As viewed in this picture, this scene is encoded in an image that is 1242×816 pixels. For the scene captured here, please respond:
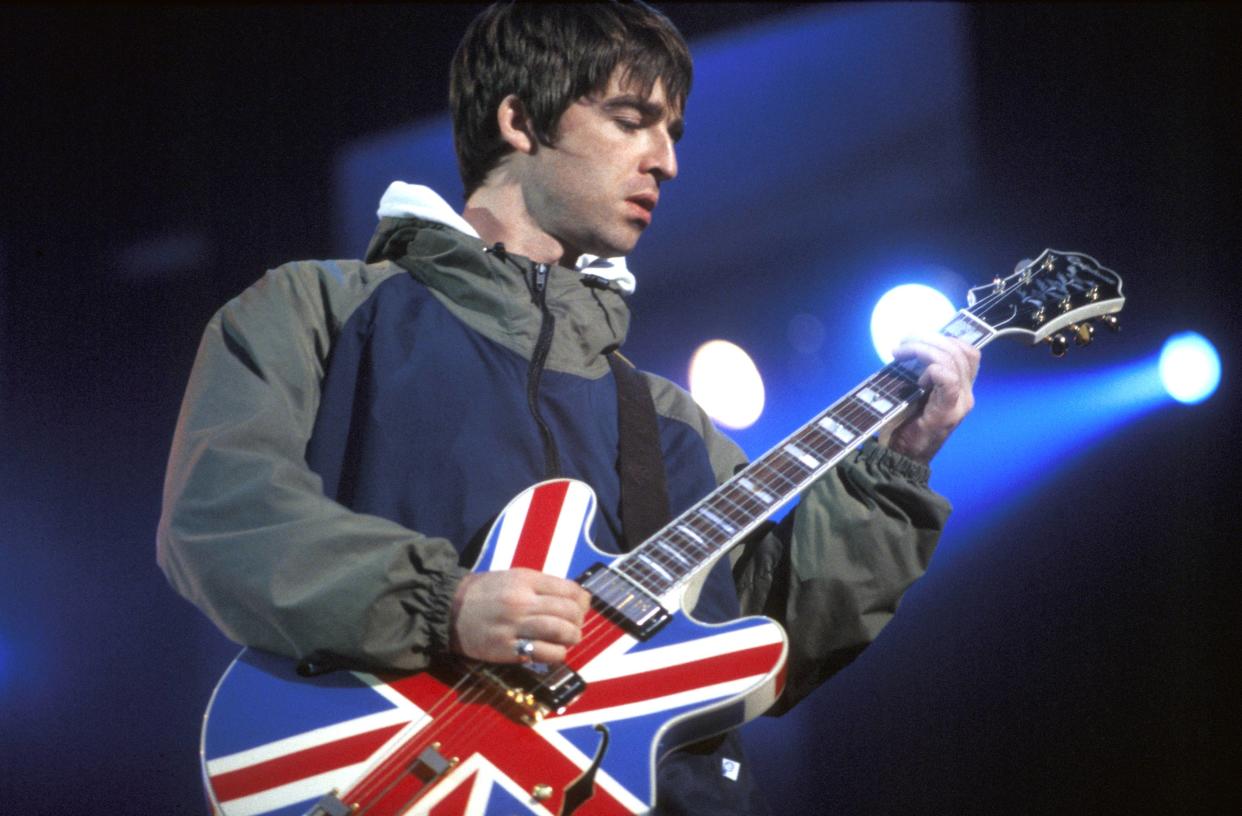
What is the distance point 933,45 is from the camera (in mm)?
4363

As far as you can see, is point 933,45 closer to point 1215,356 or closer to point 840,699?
point 1215,356

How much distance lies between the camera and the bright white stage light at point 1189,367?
4.08m

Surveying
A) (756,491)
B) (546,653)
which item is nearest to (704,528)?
(756,491)

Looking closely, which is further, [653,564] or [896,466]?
[896,466]

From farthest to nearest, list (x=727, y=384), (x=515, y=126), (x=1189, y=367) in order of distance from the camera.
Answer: (x=727, y=384) → (x=1189, y=367) → (x=515, y=126)

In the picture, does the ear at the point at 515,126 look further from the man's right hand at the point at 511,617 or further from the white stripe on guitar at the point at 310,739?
the white stripe on guitar at the point at 310,739

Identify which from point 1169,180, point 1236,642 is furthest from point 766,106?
point 1236,642

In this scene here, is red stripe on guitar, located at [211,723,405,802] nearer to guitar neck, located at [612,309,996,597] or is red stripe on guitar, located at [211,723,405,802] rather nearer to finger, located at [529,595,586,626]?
finger, located at [529,595,586,626]

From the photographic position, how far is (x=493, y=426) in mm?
2258

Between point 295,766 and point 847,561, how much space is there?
1116mm

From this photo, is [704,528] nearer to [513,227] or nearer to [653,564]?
[653,564]

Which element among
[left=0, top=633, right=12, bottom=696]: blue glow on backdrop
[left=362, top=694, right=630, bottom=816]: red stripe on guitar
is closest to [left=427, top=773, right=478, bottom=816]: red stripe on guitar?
[left=362, top=694, right=630, bottom=816]: red stripe on guitar

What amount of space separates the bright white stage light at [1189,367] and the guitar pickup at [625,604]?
2.74 m

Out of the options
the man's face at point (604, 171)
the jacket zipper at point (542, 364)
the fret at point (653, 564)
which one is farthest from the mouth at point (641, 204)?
the fret at point (653, 564)
